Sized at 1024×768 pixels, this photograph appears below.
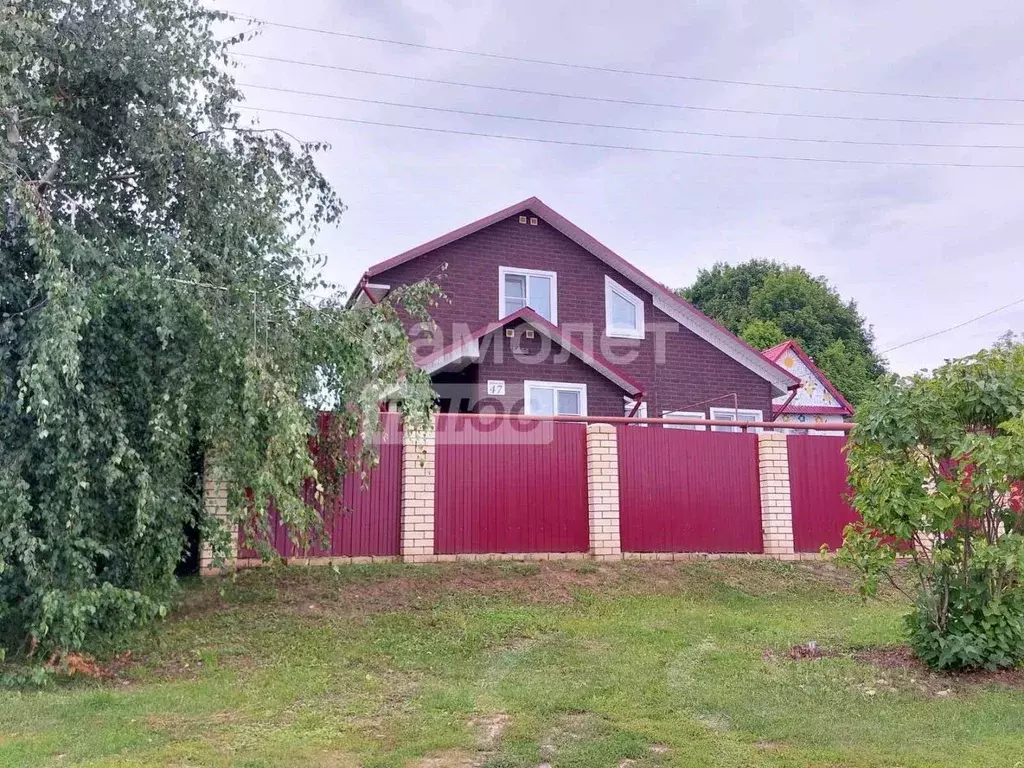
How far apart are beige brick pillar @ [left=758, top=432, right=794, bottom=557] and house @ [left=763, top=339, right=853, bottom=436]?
13.9 meters

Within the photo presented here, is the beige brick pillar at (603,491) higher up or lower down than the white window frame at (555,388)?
lower down

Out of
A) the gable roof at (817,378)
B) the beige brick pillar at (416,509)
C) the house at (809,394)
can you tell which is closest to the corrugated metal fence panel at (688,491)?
the beige brick pillar at (416,509)

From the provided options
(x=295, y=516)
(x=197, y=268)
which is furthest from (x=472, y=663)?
(x=197, y=268)

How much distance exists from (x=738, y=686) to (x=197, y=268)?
214 inches

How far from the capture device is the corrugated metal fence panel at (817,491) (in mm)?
11750

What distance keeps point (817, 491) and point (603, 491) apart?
3.24 meters

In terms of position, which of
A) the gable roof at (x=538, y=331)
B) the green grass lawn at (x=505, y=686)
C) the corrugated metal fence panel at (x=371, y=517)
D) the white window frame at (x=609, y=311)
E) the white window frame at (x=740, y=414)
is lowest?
the green grass lawn at (x=505, y=686)

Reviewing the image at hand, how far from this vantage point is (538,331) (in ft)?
49.3

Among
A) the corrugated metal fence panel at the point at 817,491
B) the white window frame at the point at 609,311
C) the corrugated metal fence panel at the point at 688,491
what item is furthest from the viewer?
the white window frame at the point at 609,311

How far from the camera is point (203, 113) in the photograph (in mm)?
8258

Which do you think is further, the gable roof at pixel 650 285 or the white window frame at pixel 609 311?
the white window frame at pixel 609 311

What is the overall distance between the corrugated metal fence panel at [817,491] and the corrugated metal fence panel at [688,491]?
60 centimetres

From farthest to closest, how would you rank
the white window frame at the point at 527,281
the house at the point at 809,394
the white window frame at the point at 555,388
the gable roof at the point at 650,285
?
the house at the point at 809,394, the white window frame at the point at 527,281, the gable roof at the point at 650,285, the white window frame at the point at 555,388

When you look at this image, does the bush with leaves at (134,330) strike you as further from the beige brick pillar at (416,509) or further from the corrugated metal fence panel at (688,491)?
the corrugated metal fence panel at (688,491)
